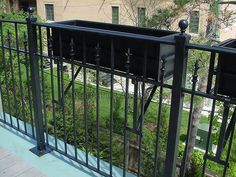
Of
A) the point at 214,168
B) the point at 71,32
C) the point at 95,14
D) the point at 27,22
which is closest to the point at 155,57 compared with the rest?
the point at 71,32

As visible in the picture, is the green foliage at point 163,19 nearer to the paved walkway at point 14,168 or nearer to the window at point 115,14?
the paved walkway at point 14,168

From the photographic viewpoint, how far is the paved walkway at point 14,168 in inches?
91.9

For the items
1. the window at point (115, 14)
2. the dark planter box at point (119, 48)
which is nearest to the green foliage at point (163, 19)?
the dark planter box at point (119, 48)

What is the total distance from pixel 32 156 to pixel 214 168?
621 cm

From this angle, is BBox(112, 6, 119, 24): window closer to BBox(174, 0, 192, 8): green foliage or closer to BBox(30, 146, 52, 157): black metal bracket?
BBox(174, 0, 192, 8): green foliage

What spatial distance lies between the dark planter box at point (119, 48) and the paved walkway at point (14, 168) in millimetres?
902

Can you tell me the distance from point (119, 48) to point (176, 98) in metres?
0.47

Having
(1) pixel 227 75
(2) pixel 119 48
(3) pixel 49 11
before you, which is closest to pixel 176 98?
(1) pixel 227 75

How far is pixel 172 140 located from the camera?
69.1 inches

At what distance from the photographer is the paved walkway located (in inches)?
91.9

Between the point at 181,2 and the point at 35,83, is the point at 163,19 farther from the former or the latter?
the point at 35,83

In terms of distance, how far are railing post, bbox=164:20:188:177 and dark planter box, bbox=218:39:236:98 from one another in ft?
0.60

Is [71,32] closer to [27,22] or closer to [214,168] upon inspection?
[27,22]

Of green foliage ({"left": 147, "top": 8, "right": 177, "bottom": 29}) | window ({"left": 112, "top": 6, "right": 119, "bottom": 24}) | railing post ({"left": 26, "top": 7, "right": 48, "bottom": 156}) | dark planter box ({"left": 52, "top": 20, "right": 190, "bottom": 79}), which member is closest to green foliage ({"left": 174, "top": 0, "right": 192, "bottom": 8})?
green foliage ({"left": 147, "top": 8, "right": 177, "bottom": 29})
